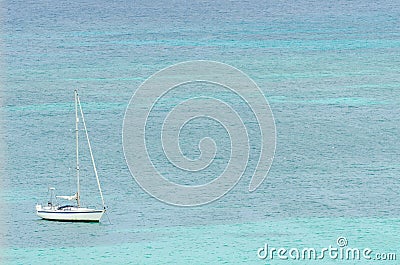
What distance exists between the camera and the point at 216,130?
79.2 m

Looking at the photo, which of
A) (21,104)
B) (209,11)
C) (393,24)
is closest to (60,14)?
(209,11)

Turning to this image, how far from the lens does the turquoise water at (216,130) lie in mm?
58031

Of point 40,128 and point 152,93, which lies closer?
point 40,128

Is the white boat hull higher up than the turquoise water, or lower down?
lower down

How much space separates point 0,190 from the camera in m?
65.6

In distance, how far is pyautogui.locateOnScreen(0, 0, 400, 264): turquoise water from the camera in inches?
2285

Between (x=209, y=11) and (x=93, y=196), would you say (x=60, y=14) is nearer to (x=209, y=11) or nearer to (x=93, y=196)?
(x=209, y=11)

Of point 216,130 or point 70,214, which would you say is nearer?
point 70,214

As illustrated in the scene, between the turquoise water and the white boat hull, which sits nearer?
the turquoise water

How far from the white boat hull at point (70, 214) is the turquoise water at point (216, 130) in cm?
46

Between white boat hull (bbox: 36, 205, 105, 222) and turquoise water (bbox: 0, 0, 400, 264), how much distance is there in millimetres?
455

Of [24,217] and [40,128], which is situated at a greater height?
[40,128]

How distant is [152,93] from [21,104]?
35.3ft

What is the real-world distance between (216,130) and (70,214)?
21111 millimetres
